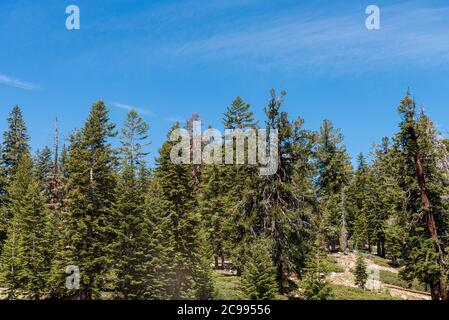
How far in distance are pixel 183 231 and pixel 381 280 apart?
2948 centimetres

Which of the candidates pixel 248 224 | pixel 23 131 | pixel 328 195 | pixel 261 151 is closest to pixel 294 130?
pixel 261 151

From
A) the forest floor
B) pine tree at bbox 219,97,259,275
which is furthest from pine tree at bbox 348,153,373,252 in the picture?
pine tree at bbox 219,97,259,275

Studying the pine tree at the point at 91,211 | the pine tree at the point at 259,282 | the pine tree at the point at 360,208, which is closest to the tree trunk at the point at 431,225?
the pine tree at the point at 259,282

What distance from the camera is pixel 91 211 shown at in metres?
31.5

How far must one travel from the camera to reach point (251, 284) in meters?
21.8

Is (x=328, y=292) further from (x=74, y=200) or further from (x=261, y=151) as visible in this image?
(x=74, y=200)

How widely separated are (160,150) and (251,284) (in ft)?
65.6

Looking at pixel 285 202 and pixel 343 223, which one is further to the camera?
pixel 343 223

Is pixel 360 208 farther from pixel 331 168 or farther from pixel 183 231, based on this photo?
pixel 183 231

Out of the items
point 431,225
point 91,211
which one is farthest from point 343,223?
point 91,211

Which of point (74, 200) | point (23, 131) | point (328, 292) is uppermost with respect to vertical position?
point (23, 131)

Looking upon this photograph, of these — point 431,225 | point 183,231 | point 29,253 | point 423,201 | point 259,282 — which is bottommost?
point 29,253

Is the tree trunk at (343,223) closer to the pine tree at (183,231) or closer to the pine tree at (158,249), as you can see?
the pine tree at (183,231)

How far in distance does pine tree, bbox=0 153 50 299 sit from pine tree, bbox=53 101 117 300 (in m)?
4.80
